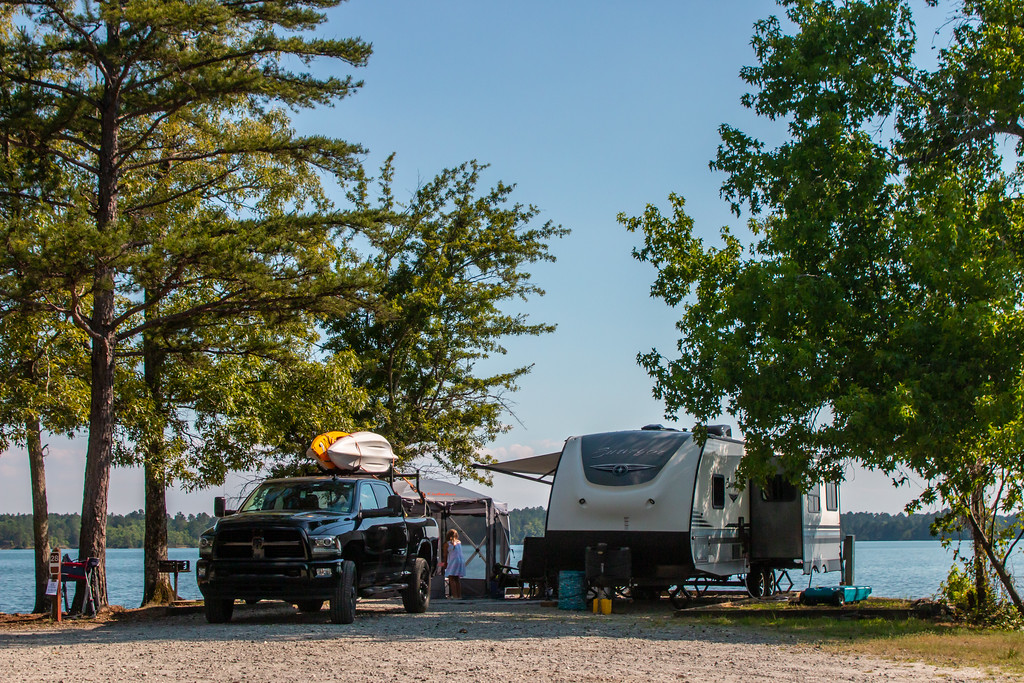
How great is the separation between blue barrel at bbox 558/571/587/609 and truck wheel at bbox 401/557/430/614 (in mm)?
2043

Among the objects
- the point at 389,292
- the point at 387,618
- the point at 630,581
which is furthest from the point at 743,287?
the point at 389,292

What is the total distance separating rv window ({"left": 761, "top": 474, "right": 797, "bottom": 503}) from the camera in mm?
17047

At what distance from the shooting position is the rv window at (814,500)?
17328 millimetres

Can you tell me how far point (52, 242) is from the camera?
13.3 m

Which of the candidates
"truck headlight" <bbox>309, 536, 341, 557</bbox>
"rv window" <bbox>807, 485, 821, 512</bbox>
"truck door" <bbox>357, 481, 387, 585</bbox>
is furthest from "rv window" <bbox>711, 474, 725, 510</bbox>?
"truck headlight" <bbox>309, 536, 341, 557</bbox>

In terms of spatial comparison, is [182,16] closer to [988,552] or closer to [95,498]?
[95,498]

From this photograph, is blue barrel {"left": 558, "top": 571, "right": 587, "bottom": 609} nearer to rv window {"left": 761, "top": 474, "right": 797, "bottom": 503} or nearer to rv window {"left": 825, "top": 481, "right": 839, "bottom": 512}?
rv window {"left": 761, "top": 474, "right": 797, "bottom": 503}

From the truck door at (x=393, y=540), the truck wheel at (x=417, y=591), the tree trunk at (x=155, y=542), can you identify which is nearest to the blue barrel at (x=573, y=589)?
the truck wheel at (x=417, y=591)

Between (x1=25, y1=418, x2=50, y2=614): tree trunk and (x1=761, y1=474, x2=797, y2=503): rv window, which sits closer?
(x1=761, y1=474, x2=797, y2=503): rv window

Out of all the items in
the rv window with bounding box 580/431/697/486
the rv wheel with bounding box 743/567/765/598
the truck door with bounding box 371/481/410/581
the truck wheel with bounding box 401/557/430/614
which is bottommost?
the rv wheel with bounding box 743/567/765/598

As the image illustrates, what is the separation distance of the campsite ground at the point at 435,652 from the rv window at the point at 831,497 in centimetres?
599

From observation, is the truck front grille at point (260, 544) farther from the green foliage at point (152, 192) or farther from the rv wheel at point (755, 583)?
the rv wheel at point (755, 583)

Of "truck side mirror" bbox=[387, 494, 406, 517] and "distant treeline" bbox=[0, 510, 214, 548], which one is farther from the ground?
"truck side mirror" bbox=[387, 494, 406, 517]

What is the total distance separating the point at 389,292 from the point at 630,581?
1135 centimetres
